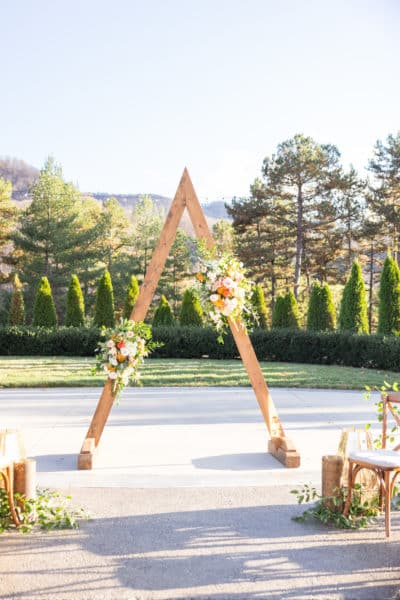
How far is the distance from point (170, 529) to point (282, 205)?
1089 inches

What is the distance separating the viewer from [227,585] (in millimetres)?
3170

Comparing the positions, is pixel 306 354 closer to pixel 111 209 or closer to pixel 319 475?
pixel 319 475

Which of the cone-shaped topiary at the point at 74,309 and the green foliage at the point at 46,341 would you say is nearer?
the green foliage at the point at 46,341

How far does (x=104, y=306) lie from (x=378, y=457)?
17.4 meters

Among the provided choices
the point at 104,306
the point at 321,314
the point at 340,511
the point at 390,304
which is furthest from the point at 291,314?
the point at 340,511

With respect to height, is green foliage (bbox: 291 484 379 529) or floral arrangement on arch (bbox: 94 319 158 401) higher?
floral arrangement on arch (bbox: 94 319 158 401)

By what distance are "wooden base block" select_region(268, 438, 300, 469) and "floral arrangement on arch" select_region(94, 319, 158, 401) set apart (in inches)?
58.5

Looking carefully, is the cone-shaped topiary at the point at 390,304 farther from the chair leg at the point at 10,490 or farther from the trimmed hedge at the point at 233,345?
the chair leg at the point at 10,490

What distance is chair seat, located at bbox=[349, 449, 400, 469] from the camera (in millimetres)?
3838

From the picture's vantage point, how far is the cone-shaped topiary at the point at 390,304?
1593 centimetres

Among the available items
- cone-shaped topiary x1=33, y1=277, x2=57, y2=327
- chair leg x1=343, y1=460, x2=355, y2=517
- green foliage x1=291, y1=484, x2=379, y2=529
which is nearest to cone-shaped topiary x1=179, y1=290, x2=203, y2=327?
cone-shaped topiary x1=33, y1=277, x2=57, y2=327

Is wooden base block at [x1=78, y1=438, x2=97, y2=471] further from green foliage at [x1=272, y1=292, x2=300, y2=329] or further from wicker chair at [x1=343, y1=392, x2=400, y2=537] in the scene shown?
green foliage at [x1=272, y1=292, x2=300, y2=329]

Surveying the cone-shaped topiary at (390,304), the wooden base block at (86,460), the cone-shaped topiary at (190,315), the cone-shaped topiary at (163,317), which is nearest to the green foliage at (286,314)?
the cone-shaped topiary at (190,315)

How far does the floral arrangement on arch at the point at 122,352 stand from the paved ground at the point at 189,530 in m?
0.85
